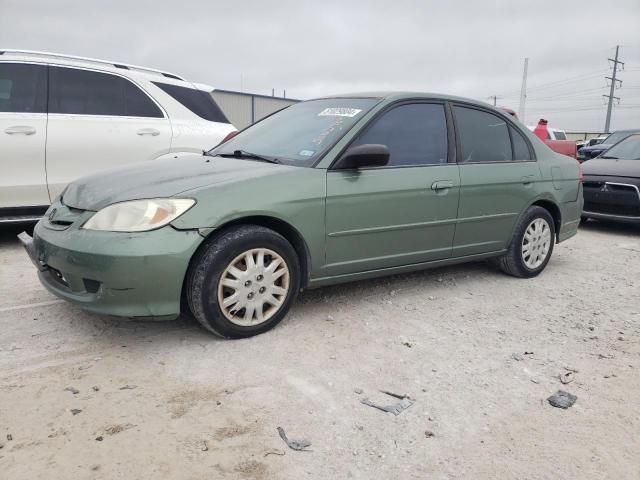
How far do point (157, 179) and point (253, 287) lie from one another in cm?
88

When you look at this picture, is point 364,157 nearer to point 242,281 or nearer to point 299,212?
point 299,212

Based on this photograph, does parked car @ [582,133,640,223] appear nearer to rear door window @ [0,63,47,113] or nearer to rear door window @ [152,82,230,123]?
rear door window @ [152,82,230,123]

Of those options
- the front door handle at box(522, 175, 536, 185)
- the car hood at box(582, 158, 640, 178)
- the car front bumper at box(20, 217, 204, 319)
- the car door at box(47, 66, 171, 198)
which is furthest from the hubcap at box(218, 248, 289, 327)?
the car hood at box(582, 158, 640, 178)

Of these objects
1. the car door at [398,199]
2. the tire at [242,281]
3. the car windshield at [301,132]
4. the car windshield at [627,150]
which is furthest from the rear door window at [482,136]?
the car windshield at [627,150]

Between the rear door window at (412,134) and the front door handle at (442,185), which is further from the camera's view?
the front door handle at (442,185)

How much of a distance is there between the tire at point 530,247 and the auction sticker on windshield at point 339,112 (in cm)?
185

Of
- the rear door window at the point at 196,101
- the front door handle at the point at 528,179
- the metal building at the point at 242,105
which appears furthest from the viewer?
the metal building at the point at 242,105

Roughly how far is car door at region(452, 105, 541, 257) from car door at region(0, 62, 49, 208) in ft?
12.4

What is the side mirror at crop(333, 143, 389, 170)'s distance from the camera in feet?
11.2

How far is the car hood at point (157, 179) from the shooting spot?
3059mm

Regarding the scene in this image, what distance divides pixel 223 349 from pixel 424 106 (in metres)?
2.38

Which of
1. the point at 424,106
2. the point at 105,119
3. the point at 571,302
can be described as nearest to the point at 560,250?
the point at 571,302

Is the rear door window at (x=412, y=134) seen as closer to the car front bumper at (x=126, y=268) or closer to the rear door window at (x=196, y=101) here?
the car front bumper at (x=126, y=268)

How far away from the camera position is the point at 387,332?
11.3 ft
